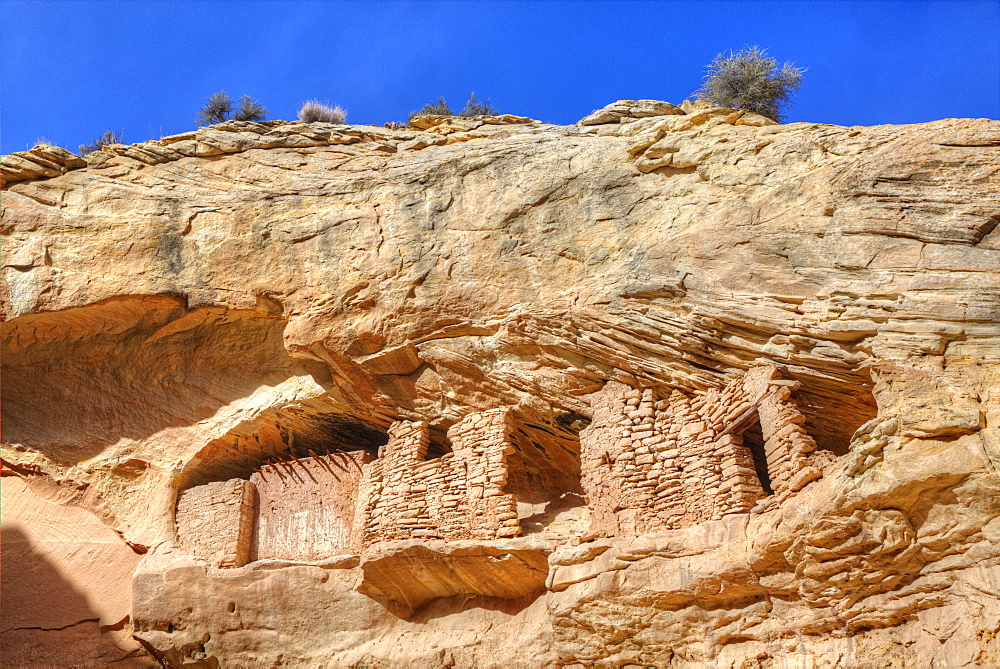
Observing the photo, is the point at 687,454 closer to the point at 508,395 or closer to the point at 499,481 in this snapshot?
the point at 499,481

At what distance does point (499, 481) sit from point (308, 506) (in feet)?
11.6

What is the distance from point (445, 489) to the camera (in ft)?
37.5

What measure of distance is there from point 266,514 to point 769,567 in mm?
7751

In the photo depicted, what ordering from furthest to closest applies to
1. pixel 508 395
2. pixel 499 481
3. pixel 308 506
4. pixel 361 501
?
pixel 308 506 < pixel 361 501 < pixel 508 395 < pixel 499 481

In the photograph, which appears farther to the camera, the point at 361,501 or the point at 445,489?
the point at 361,501

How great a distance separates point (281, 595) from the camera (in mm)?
12016

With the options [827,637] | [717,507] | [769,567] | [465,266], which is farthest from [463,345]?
[827,637]

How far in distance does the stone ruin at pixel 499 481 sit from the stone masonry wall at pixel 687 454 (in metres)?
0.01

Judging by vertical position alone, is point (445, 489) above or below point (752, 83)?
below

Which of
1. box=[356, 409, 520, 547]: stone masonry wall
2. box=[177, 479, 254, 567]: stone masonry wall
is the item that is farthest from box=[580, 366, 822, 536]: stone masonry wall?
box=[177, 479, 254, 567]: stone masonry wall

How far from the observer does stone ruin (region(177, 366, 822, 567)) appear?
Answer: 9.59 metres

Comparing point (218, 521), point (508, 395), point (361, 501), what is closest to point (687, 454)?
point (508, 395)

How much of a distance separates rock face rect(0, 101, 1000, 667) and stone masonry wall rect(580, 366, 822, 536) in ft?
0.14

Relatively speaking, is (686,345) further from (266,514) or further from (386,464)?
(266,514)
